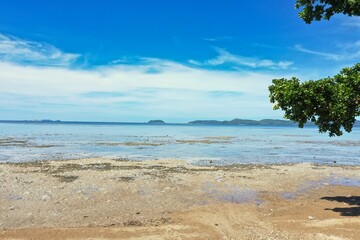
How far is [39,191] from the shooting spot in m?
19.7

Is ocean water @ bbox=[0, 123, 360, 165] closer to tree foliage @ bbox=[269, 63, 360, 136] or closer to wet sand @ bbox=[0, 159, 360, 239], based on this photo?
wet sand @ bbox=[0, 159, 360, 239]

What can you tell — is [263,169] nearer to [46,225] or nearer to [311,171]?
[311,171]

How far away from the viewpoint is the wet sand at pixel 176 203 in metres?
13.1

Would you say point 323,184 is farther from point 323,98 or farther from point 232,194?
point 323,98

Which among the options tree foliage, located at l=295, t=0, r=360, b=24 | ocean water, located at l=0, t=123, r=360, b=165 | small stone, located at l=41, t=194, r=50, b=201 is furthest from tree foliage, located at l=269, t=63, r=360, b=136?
ocean water, located at l=0, t=123, r=360, b=165

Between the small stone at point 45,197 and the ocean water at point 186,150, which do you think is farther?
the ocean water at point 186,150

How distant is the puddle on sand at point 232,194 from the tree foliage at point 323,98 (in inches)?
220

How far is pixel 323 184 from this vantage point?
23.8 m

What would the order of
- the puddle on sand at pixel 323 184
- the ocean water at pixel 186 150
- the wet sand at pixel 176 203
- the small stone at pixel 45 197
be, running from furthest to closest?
1. the ocean water at pixel 186 150
2. the puddle on sand at pixel 323 184
3. the small stone at pixel 45 197
4. the wet sand at pixel 176 203

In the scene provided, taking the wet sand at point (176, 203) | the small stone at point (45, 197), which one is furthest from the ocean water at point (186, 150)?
the small stone at point (45, 197)

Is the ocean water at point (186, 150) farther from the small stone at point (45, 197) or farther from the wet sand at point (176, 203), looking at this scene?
the small stone at point (45, 197)

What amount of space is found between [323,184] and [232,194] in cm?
782

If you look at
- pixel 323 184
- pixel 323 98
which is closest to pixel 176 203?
pixel 323 98

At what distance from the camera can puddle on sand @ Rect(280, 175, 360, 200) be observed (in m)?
20.4
